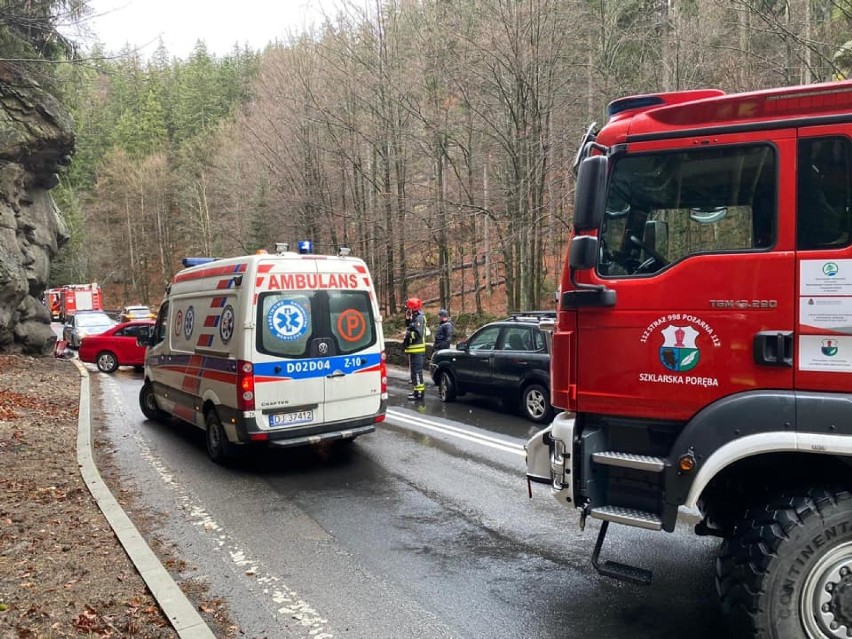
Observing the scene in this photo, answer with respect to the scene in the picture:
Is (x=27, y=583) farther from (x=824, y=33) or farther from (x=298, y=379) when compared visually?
(x=824, y=33)

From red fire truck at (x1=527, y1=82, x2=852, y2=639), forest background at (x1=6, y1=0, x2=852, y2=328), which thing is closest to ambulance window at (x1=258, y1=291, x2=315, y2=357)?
forest background at (x1=6, y1=0, x2=852, y2=328)

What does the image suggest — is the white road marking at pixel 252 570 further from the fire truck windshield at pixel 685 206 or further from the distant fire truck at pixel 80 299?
the distant fire truck at pixel 80 299

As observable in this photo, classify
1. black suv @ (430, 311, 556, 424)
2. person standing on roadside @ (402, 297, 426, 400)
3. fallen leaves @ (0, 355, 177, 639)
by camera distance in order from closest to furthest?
1. fallen leaves @ (0, 355, 177, 639)
2. black suv @ (430, 311, 556, 424)
3. person standing on roadside @ (402, 297, 426, 400)

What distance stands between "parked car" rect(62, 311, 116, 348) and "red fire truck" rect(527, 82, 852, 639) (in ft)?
82.0

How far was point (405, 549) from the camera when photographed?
16.8 feet

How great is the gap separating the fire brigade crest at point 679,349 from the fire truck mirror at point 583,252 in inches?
22.9

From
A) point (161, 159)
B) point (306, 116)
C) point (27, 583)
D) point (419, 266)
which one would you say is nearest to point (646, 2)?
point (306, 116)

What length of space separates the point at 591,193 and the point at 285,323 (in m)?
4.76

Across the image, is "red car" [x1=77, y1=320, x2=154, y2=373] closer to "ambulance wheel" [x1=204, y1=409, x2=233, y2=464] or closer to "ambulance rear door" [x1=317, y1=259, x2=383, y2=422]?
"ambulance wheel" [x1=204, y1=409, x2=233, y2=464]

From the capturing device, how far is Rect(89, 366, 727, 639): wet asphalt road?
155 inches

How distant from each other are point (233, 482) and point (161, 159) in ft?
206

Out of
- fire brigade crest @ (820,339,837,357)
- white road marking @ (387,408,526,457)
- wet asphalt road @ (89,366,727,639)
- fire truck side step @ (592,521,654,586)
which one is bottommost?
white road marking @ (387,408,526,457)

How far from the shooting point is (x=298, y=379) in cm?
750

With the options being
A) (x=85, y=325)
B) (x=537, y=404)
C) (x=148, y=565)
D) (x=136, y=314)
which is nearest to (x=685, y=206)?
(x=148, y=565)
